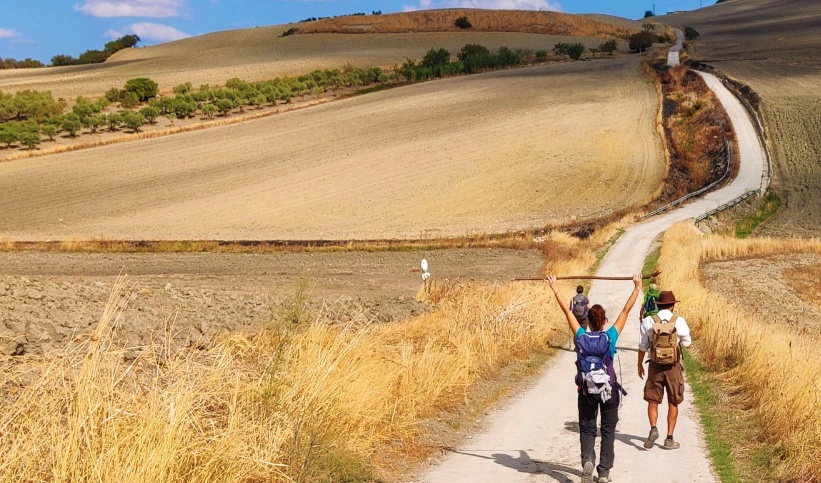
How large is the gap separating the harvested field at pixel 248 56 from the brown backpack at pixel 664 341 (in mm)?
81262

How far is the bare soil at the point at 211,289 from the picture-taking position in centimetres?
1309

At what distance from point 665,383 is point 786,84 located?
257 ft

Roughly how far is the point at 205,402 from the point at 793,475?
5.93 metres

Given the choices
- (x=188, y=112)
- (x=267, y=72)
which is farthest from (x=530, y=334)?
(x=267, y=72)

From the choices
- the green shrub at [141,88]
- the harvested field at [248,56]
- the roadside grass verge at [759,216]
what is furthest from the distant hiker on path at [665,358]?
the harvested field at [248,56]

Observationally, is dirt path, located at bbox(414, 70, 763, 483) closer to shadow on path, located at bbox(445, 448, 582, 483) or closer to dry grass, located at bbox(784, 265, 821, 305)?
shadow on path, located at bbox(445, 448, 582, 483)

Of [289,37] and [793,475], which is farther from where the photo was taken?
[289,37]

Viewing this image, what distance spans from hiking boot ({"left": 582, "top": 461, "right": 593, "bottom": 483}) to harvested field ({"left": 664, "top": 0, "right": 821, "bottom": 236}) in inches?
1621

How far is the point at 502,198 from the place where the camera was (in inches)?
1987

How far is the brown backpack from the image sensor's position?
10547mm

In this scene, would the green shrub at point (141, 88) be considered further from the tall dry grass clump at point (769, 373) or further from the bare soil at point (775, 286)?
the tall dry grass clump at point (769, 373)

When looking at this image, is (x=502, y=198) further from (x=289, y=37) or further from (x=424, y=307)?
(x=289, y=37)

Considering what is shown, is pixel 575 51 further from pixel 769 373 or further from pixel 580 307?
pixel 769 373

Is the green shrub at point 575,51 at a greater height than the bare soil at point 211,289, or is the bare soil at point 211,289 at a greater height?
the green shrub at point 575,51
